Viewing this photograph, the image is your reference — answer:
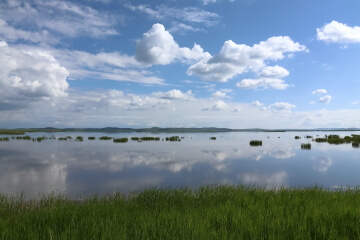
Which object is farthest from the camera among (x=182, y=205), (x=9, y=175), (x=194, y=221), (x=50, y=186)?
(x=9, y=175)

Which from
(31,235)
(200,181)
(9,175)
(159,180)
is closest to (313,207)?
(31,235)

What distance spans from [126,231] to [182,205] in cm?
500

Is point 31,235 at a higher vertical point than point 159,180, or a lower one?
higher

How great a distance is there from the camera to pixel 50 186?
18531mm

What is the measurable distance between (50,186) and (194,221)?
47.6 ft

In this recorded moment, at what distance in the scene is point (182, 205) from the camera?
39.6 feet

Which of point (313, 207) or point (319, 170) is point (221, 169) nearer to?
point (319, 170)

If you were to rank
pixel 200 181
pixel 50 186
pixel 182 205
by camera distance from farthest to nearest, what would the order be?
1. pixel 200 181
2. pixel 50 186
3. pixel 182 205

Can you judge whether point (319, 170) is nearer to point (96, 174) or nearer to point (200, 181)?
point (200, 181)

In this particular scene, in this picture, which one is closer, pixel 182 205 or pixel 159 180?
pixel 182 205

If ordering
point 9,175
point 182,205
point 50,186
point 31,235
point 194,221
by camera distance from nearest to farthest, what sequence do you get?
1. point 31,235
2. point 194,221
3. point 182,205
4. point 50,186
5. point 9,175

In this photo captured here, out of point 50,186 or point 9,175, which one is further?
point 9,175

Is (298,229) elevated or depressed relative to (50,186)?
elevated

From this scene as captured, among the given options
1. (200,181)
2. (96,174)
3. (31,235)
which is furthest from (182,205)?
(96,174)
